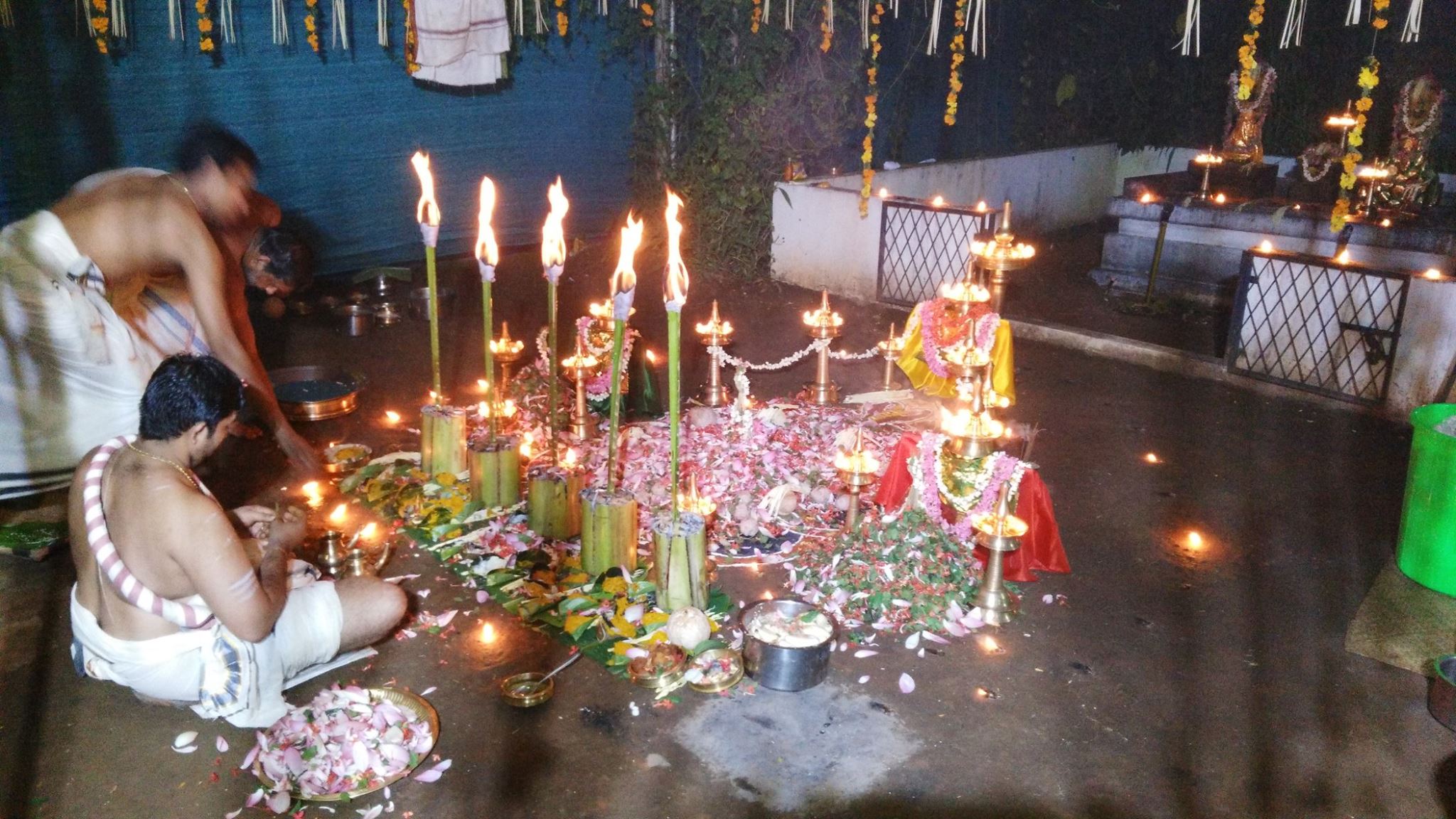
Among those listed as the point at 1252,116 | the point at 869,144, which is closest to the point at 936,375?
the point at 869,144

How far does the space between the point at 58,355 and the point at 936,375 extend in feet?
17.7

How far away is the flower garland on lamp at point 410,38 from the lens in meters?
11.5

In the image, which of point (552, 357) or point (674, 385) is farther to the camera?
point (552, 357)

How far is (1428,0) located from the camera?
15.1 metres

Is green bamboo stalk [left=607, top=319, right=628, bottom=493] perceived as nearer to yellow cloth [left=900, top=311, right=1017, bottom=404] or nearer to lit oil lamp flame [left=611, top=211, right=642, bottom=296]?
lit oil lamp flame [left=611, top=211, right=642, bottom=296]

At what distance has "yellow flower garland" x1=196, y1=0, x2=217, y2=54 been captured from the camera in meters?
9.99

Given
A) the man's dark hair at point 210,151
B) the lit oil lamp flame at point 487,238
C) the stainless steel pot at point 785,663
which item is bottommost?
the stainless steel pot at point 785,663

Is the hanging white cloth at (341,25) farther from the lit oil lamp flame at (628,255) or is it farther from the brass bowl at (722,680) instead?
the brass bowl at (722,680)

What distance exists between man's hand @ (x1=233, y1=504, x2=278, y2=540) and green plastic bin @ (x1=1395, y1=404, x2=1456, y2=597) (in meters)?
5.83

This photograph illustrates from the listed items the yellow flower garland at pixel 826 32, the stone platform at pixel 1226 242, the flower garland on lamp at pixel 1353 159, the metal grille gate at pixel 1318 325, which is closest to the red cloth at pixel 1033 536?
the metal grille gate at pixel 1318 325

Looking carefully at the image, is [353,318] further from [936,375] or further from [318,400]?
[936,375]

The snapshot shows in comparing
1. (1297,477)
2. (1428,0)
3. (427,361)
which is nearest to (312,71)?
(427,361)

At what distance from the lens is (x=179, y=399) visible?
350cm

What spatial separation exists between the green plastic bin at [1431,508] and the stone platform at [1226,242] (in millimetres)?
6443
